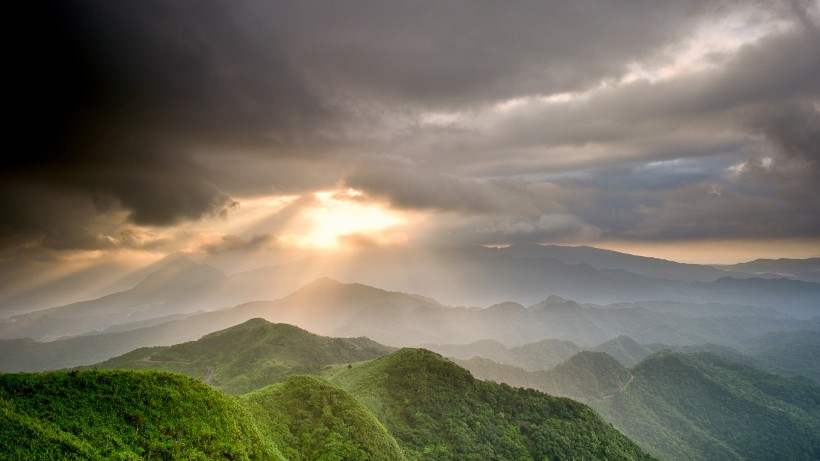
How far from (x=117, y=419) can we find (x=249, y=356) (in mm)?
139602

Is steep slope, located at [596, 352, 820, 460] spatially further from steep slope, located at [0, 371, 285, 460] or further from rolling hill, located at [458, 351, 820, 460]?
steep slope, located at [0, 371, 285, 460]

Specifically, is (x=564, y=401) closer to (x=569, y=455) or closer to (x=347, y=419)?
(x=569, y=455)

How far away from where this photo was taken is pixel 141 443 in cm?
2842

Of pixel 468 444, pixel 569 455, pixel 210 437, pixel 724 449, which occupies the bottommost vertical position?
pixel 724 449

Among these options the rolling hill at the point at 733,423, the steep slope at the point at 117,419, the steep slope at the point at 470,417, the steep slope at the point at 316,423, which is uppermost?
the steep slope at the point at 117,419

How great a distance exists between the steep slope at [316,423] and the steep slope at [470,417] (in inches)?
521

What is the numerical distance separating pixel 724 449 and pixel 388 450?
18314 cm

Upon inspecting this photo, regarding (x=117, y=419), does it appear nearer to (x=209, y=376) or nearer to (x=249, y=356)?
(x=209, y=376)

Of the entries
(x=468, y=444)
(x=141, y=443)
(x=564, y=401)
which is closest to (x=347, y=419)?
(x=468, y=444)

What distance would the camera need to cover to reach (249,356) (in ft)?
512

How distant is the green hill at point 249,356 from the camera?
13712 cm

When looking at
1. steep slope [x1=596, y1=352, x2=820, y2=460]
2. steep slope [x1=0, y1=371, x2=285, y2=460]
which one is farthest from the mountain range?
steep slope [x1=596, y1=352, x2=820, y2=460]

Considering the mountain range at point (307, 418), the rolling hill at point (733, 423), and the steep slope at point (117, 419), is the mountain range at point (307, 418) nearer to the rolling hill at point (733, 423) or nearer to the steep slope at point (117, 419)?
Result: the steep slope at point (117, 419)

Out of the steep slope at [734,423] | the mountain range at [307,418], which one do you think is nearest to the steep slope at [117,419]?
the mountain range at [307,418]
